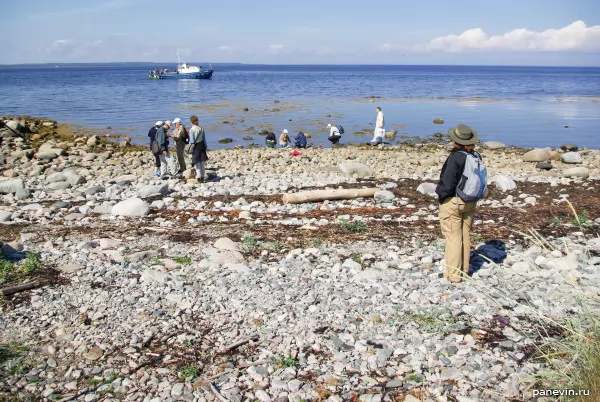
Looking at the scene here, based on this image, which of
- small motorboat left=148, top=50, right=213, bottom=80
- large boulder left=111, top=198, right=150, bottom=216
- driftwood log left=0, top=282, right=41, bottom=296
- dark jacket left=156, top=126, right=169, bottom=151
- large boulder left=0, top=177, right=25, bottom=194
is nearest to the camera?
driftwood log left=0, top=282, right=41, bottom=296

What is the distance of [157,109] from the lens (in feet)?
153

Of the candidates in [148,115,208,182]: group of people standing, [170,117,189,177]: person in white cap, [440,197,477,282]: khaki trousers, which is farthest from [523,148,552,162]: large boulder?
[440,197,477,282]: khaki trousers

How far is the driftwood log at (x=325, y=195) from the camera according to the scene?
497 inches

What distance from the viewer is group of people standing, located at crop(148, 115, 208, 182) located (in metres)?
14.8

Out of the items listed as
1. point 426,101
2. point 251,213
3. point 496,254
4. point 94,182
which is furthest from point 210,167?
point 426,101

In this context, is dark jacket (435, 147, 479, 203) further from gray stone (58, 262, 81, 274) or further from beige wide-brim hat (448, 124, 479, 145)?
gray stone (58, 262, 81, 274)

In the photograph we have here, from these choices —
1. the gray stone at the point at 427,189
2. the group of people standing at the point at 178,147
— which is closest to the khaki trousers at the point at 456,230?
the gray stone at the point at 427,189

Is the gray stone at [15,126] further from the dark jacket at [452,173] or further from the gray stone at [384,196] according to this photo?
the dark jacket at [452,173]

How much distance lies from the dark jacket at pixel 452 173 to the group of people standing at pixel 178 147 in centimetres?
916

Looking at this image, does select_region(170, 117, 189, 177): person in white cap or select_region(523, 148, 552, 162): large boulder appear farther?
select_region(523, 148, 552, 162): large boulder

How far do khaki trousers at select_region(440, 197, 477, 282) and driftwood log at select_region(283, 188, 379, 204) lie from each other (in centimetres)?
565

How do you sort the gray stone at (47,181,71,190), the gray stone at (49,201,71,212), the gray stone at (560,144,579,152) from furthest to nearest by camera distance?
the gray stone at (560,144,579,152) → the gray stone at (47,181,71,190) → the gray stone at (49,201,71,212)

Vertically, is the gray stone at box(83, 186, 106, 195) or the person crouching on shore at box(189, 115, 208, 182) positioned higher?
Answer: the person crouching on shore at box(189, 115, 208, 182)

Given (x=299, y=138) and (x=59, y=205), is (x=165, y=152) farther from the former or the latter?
(x=299, y=138)
